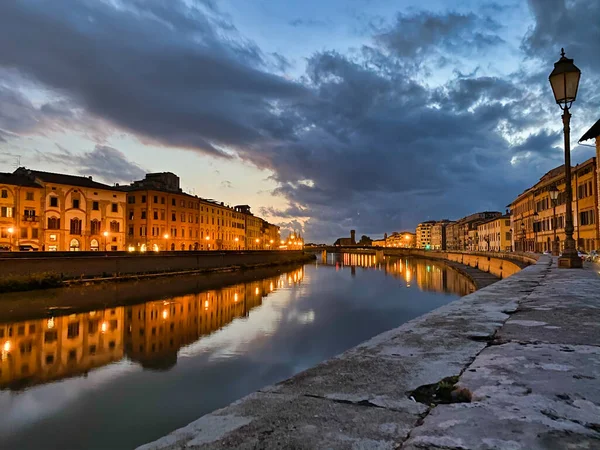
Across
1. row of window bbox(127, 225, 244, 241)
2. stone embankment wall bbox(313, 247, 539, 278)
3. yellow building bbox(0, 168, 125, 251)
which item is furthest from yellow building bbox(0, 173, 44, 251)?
stone embankment wall bbox(313, 247, 539, 278)

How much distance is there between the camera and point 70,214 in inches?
2350

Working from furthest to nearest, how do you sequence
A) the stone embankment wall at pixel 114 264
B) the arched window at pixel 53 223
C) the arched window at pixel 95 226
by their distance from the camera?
1. the arched window at pixel 95 226
2. the arched window at pixel 53 223
3. the stone embankment wall at pixel 114 264

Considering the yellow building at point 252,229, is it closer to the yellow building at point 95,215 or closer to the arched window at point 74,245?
the yellow building at point 95,215

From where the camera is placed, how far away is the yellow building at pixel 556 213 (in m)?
41.9

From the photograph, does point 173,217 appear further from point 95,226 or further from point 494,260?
point 494,260

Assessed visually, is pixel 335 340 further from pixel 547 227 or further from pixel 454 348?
pixel 547 227

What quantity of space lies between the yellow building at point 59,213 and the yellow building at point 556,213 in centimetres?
5993

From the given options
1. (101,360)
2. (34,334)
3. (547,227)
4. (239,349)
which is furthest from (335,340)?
(547,227)

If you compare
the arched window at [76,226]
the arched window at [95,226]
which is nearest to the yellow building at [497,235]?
the arched window at [95,226]

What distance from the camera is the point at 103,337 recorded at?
20125 millimetres

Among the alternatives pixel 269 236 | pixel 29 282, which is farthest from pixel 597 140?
pixel 269 236

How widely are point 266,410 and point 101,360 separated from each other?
1558 centimetres

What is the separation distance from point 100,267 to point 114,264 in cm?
182

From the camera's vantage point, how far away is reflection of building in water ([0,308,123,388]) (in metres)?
14.3
